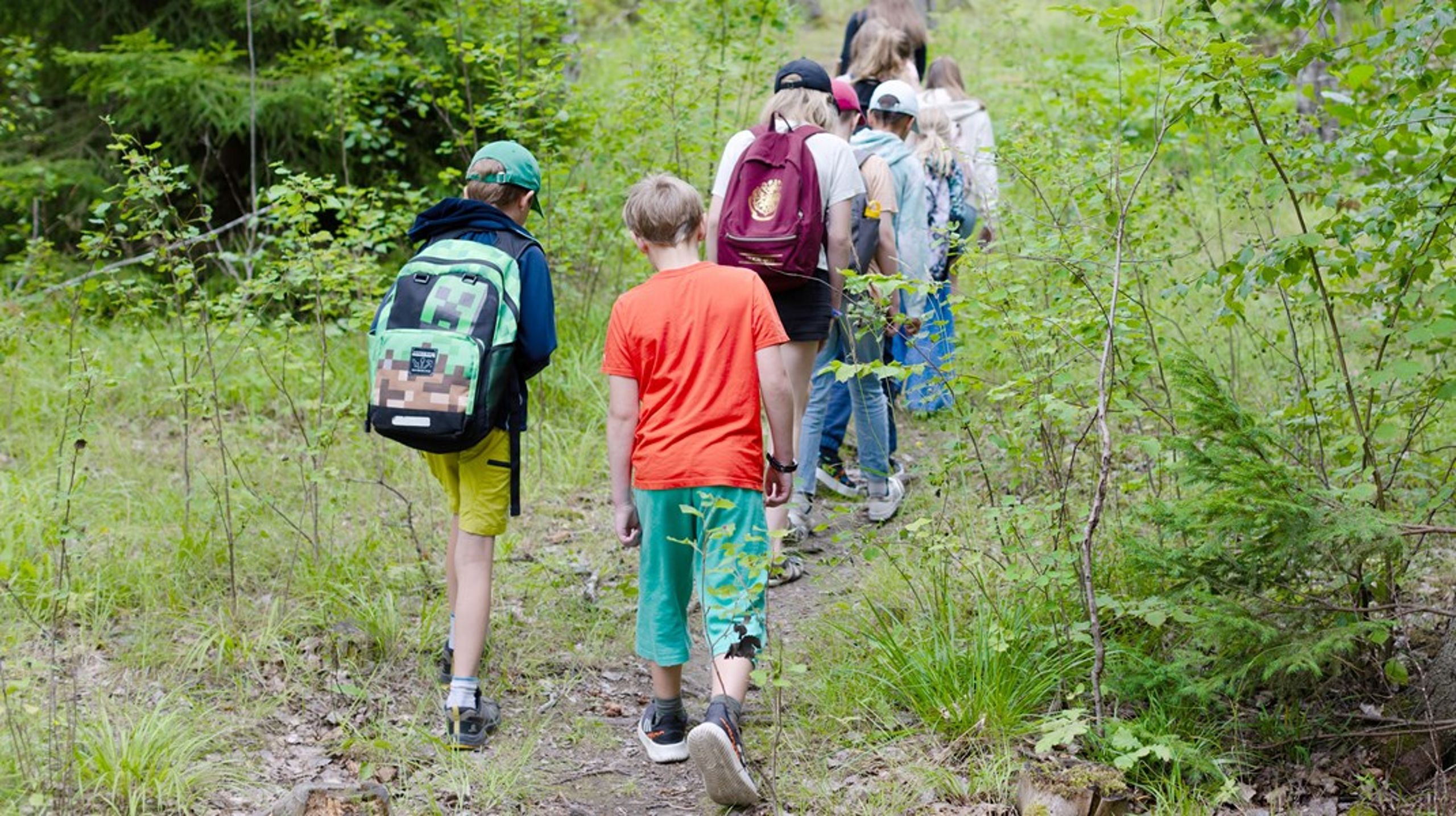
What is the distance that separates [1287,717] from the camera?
398 centimetres

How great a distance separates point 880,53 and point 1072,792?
456cm

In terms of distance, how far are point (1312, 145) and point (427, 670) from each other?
372 centimetres

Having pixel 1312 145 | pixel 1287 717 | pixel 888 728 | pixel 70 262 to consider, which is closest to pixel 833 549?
pixel 888 728

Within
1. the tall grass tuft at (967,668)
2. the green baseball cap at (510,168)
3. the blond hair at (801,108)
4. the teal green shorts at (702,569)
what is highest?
the blond hair at (801,108)

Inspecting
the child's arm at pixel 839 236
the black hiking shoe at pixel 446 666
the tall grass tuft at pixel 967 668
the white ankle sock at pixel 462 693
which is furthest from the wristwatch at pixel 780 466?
the black hiking shoe at pixel 446 666

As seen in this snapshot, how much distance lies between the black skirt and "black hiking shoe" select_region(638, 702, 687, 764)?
5.90 feet

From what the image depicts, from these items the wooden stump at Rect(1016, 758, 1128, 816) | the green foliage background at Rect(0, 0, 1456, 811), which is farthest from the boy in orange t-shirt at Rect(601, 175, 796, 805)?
the wooden stump at Rect(1016, 758, 1128, 816)

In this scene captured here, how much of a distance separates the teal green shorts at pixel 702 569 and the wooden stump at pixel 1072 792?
0.92 metres

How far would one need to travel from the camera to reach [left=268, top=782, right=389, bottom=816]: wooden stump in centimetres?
345

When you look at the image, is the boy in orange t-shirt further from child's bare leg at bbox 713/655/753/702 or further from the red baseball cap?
the red baseball cap

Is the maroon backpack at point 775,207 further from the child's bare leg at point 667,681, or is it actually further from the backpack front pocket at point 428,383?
the child's bare leg at point 667,681

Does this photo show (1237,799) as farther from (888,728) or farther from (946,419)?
(946,419)

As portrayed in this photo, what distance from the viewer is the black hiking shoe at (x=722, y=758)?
3568 mm

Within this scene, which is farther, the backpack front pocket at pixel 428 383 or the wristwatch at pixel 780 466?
the wristwatch at pixel 780 466
